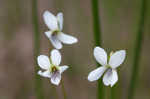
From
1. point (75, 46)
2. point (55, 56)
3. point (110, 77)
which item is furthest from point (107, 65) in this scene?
point (75, 46)

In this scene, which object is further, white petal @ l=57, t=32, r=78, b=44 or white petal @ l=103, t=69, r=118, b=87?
white petal @ l=57, t=32, r=78, b=44

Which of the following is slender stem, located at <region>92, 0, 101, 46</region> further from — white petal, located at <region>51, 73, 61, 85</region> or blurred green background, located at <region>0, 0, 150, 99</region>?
blurred green background, located at <region>0, 0, 150, 99</region>

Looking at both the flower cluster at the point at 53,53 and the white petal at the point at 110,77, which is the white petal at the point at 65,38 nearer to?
the flower cluster at the point at 53,53

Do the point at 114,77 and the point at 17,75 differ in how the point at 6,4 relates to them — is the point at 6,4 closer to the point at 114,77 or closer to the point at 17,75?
the point at 17,75

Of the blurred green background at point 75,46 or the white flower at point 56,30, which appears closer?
the white flower at point 56,30

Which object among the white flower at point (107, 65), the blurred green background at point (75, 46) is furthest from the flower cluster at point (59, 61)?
the blurred green background at point (75, 46)

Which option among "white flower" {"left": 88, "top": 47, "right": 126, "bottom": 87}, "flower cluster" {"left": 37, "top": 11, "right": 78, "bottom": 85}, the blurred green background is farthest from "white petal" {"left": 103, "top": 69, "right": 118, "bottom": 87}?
the blurred green background

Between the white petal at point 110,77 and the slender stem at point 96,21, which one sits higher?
the slender stem at point 96,21
